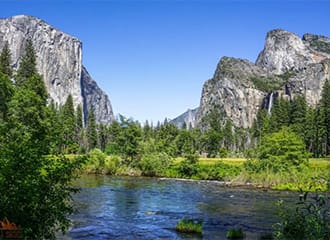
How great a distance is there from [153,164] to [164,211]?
40.2 meters

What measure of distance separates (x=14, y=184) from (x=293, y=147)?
197 ft

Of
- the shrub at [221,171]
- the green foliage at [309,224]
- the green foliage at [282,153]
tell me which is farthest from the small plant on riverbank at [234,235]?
the shrub at [221,171]

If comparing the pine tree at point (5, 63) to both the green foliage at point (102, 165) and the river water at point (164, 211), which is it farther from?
the river water at point (164, 211)

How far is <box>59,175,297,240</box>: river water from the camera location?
2558 cm

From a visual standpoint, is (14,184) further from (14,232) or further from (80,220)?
(80,220)

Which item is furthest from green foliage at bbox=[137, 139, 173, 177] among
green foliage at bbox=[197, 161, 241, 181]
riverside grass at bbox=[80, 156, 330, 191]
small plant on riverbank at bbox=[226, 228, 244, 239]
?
small plant on riverbank at bbox=[226, 228, 244, 239]

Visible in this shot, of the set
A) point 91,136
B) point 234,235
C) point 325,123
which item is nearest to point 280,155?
point 234,235

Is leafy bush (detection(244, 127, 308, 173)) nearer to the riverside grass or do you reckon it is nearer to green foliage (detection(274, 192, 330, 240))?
the riverside grass

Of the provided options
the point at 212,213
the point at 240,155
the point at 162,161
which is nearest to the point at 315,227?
the point at 212,213

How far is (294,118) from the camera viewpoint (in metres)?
121

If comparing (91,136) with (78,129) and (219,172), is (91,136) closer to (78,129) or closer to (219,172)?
(78,129)

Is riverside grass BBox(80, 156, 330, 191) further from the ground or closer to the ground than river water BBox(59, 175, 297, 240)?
further from the ground

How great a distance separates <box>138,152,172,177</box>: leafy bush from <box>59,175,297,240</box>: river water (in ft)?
69.4

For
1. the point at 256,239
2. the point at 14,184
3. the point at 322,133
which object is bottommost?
the point at 256,239
